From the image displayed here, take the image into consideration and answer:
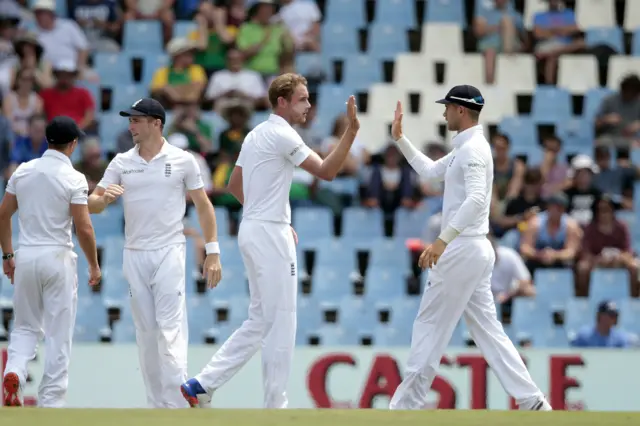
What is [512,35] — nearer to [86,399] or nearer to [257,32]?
[257,32]

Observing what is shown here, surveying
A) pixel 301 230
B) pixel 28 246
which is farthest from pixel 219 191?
pixel 28 246

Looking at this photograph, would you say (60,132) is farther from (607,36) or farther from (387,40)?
(607,36)

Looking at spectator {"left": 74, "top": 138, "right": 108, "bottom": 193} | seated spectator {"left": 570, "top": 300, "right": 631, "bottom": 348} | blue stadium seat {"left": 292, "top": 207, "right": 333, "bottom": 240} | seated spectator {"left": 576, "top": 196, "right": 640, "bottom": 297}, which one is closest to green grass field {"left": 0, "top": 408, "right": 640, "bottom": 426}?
seated spectator {"left": 570, "top": 300, "right": 631, "bottom": 348}

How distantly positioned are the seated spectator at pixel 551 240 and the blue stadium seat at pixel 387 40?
11.6 feet

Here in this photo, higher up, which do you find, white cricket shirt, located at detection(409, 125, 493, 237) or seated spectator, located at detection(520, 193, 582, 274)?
white cricket shirt, located at detection(409, 125, 493, 237)

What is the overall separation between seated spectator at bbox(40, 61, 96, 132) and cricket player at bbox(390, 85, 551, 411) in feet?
25.2

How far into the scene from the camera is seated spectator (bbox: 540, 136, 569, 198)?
50.3ft

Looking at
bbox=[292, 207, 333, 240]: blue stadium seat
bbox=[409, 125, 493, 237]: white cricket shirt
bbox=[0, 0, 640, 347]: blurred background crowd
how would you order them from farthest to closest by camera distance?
bbox=[292, 207, 333, 240]: blue stadium seat, bbox=[0, 0, 640, 347]: blurred background crowd, bbox=[409, 125, 493, 237]: white cricket shirt

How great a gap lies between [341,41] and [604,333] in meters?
5.64

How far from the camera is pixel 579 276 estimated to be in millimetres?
14438

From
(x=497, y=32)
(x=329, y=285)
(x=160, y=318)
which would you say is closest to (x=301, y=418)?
(x=160, y=318)

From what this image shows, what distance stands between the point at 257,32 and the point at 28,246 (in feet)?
26.0

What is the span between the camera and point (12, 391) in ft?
30.1

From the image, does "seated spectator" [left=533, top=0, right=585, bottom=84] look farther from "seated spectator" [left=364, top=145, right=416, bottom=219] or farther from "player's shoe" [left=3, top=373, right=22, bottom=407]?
"player's shoe" [left=3, top=373, right=22, bottom=407]
